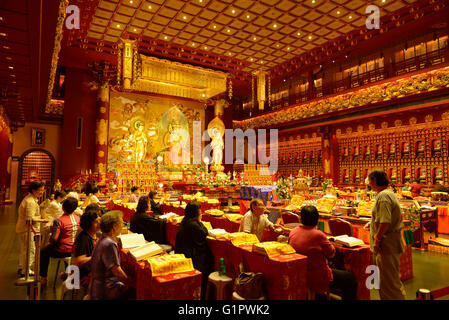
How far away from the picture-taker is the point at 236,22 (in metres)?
9.80

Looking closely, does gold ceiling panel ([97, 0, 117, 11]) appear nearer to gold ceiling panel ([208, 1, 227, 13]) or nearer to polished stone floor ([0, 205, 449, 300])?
gold ceiling panel ([208, 1, 227, 13])

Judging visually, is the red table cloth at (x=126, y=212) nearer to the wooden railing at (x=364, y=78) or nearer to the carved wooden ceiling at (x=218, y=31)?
the carved wooden ceiling at (x=218, y=31)

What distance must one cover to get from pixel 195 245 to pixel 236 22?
9.11 metres

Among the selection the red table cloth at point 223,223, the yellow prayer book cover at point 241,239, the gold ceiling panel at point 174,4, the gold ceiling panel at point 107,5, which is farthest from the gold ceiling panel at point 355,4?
the yellow prayer book cover at point 241,239

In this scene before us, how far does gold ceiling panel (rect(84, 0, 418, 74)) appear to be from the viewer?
8.75m

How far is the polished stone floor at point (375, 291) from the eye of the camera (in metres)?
3.03

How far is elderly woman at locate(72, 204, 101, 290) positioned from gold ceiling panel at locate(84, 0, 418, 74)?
8248mm

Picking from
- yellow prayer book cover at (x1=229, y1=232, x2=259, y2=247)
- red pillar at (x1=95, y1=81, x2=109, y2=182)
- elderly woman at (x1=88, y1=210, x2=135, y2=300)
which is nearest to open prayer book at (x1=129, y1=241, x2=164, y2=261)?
elderly woman at (x1=88, y1=210, x2=135, y2=300)

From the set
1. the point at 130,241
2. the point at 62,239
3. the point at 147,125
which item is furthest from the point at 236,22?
the point at 130,241

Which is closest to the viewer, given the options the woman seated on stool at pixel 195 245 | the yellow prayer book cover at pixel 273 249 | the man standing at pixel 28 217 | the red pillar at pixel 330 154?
the yellow prayer book cover at pixel 273 249

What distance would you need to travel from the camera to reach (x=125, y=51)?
10.3 meters

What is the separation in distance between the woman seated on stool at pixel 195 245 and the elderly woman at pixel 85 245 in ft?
2.55

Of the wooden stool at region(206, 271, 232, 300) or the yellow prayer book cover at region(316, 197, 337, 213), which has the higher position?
the yellow prayer book cover at region(316, 197, 337, 213)

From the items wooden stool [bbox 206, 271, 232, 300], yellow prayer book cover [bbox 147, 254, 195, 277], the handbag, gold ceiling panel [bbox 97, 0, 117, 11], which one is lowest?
wooden stool [bbox 206, 271, 232, 300]
